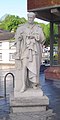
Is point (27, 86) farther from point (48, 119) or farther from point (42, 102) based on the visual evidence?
point (48, 119)

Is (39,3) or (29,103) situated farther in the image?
(39,3)

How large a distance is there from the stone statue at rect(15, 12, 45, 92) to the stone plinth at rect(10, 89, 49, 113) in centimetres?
32

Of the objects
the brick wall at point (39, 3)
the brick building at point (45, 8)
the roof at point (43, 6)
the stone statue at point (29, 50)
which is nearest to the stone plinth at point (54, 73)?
the brick building at point (45, 8)

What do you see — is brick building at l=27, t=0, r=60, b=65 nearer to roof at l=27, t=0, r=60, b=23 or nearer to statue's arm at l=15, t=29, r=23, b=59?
roof at l=27, t=0, r=60, b=23

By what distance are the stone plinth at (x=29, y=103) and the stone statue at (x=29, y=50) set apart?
0.32m

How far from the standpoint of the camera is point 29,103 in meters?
8.49

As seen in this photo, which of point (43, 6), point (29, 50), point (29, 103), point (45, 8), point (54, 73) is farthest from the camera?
point (54, 73)

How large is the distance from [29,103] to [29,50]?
4.06ft

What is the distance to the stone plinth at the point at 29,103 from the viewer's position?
851cm

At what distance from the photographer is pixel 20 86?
29.2 feet

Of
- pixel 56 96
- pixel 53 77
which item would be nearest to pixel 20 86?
pixel 56 96

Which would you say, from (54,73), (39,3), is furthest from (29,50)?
(54,73)

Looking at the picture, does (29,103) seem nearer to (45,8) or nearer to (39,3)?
(45,8)

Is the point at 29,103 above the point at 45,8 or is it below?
below
